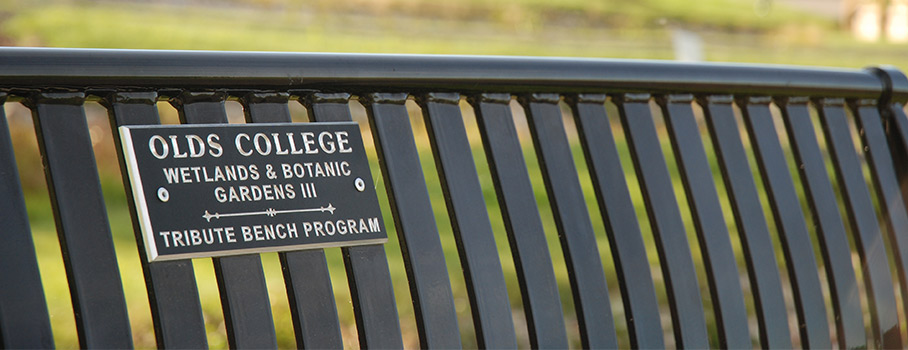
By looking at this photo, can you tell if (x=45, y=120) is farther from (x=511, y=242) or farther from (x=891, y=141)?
(x=891, y=141)

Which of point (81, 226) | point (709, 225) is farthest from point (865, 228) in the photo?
point (81, 226)

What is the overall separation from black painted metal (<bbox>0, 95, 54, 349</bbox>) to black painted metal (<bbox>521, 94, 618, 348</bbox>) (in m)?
1.04

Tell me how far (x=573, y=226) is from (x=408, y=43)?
6.85 m

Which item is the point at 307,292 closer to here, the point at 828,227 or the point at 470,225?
the point at 470,225

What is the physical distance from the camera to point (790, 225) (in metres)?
2.29

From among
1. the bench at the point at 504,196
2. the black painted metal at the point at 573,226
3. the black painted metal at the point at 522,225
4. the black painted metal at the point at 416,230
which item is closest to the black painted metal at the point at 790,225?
the bench at the point at 504,196

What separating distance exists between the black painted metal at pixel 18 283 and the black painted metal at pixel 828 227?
1.81 meters

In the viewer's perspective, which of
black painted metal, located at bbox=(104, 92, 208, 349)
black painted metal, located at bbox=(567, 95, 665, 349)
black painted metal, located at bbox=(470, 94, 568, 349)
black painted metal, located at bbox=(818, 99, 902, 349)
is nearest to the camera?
black painted metal, located at bbox=(104, 92, 208, 349)

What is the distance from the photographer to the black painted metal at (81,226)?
1.54m

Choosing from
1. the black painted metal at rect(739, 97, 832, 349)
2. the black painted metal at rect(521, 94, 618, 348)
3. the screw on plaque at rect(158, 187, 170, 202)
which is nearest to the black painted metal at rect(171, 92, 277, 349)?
the screw on plaque at rect(158, 187, 170, 202)

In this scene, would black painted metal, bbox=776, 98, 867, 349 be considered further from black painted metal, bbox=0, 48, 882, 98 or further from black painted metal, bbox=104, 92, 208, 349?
black painted metal, bbox=104, 92, 208, 349

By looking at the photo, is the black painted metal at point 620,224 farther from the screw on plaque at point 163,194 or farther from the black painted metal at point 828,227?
the screw on plaque at point 163,194

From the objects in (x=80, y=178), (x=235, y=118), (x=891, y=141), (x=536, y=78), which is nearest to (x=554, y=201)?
(x=536, y=78)

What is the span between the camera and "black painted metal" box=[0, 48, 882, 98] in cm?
155
